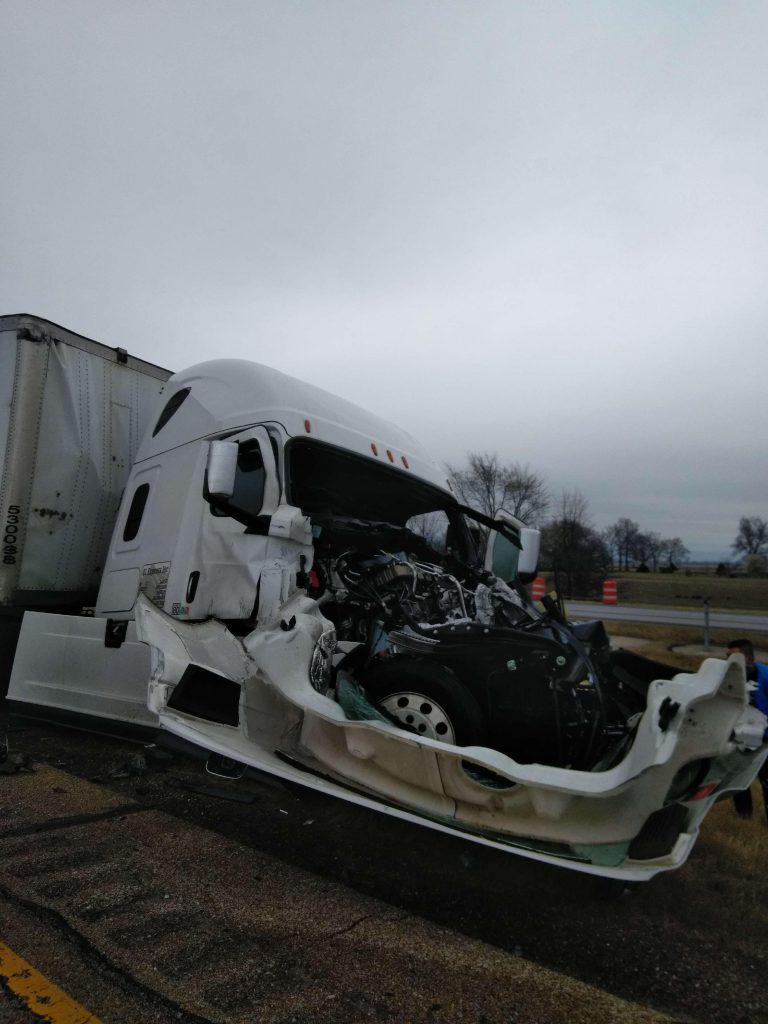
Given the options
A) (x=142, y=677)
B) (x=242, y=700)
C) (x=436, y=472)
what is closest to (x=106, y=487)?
(x=142, y=677)

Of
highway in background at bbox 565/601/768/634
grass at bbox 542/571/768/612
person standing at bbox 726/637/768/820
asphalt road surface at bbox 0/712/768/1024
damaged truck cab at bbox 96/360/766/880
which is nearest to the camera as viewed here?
asphalt road surface at bbox 0/712/768/1024

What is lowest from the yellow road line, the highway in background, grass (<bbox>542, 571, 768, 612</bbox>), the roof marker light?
the yellow road line

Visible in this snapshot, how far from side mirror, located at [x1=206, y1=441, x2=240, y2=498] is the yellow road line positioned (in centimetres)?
227

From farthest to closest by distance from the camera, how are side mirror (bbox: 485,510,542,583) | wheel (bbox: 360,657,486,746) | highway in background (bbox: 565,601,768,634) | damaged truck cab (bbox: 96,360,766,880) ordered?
highway in background (bbox: 565,601,768,634)
side mirror (bbox: 485,510,542,583)
wheel (bbox: 360,657,486,746)
damaged truck cab (bbox: 96,360,766,880)

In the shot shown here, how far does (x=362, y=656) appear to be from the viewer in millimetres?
3742

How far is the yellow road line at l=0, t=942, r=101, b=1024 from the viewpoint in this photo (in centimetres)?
220

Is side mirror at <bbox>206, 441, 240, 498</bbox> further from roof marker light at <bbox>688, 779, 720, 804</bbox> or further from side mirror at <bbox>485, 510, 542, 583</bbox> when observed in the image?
roof marker light at <bbox>688, 779, 720, 804</bbox>

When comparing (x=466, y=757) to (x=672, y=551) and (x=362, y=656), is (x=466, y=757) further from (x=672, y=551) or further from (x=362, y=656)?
(x=672, y=551)

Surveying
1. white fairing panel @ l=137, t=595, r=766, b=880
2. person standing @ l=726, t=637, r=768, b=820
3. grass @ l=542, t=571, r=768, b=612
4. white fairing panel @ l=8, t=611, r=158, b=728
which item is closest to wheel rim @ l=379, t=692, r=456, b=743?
white fairing panel @ l=137, t=595, r=766, b=880

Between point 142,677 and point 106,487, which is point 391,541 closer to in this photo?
point 142,677

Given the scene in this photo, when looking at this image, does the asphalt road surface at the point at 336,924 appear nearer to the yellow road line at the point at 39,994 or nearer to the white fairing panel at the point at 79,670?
the yellow road line at the point at 39,994

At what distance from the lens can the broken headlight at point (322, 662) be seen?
326 cm

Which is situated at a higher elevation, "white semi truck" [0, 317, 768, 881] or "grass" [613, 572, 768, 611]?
"white semi truck" [0, 317, 768, 881]

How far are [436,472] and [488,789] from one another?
377 centimetres
